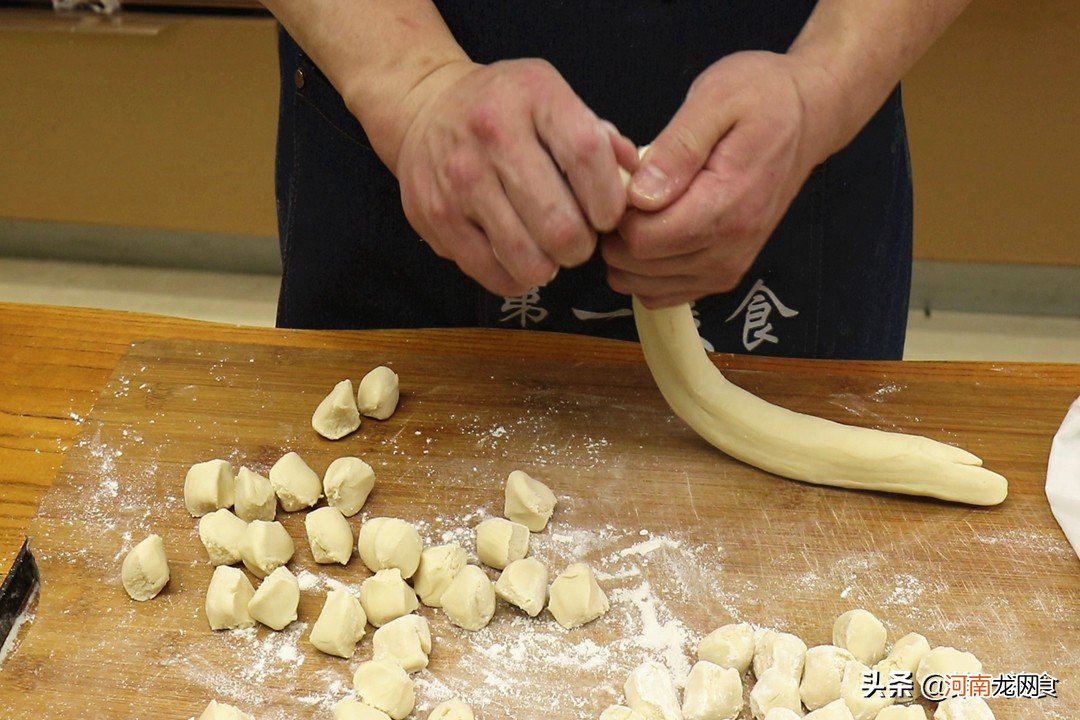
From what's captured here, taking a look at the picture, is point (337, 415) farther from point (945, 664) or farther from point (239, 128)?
point (239, 128)

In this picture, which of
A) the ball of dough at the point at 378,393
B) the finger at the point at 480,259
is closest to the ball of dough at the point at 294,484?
the ball of dough at the point at 378,393

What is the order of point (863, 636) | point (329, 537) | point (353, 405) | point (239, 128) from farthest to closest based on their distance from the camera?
1. point (239, 128)
2. point (353, 405)
3. point (329, 537)
4. point (863, 636)

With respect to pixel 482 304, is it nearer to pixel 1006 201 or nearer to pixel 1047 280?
pixel 1006 201

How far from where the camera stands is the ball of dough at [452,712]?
2.96 ft

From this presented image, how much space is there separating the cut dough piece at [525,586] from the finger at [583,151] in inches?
14.2

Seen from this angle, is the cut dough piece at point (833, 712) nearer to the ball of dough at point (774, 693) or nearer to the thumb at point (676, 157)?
the ball of dough at point (774, 693)

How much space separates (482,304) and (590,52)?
0.36m

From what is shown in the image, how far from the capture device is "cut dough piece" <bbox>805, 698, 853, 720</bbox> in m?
0.91

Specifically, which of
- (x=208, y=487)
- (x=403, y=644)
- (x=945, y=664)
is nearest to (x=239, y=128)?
(x=208, y=487)

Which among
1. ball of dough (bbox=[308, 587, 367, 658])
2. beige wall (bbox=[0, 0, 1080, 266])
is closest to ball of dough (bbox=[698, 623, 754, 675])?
ball of dough (bbox=[308, 587, 367, 658])

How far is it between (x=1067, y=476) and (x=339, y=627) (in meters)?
0.79

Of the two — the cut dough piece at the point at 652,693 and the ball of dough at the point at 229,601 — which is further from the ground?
the cut dough piece at the point at 652,693

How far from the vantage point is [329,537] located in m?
1.07

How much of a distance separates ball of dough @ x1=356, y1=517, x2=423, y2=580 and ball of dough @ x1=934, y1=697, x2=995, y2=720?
0.51m
